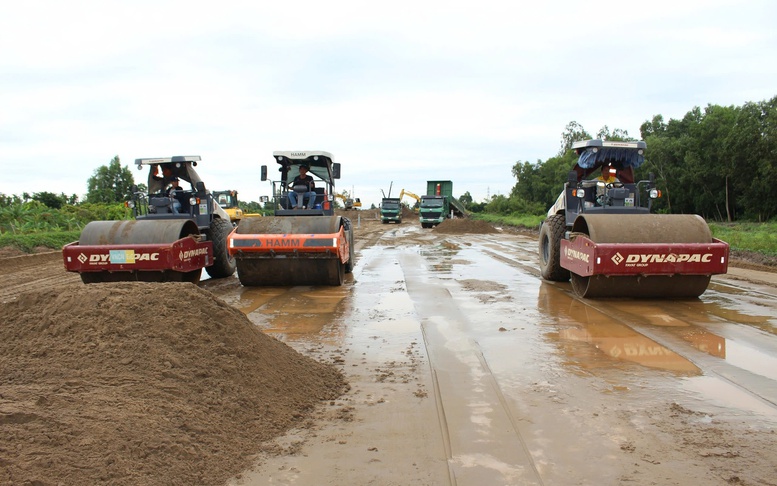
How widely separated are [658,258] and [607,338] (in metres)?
2.30

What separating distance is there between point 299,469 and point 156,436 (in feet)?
2.77

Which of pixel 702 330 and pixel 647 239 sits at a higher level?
pixel 647 239

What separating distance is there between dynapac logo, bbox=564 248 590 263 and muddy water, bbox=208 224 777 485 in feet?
2.24

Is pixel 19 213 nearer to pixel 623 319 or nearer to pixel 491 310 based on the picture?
pixel 491 310

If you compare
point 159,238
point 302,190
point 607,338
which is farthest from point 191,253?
point 607,338

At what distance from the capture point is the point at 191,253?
396 inches

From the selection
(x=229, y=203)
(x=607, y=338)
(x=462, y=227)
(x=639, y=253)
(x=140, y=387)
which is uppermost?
(x=229, y=203)

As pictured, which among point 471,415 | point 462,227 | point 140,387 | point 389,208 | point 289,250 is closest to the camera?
point 140,387

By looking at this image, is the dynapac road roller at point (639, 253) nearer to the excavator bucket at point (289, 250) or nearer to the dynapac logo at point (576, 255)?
the dynapac logo at point (576, 255)

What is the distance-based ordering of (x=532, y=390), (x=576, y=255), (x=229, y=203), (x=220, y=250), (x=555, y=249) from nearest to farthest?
(x=532, y=390) → (x=576, y=255) → (x=555, y=249) → (x=220, y=250) → (x=229, y=203)

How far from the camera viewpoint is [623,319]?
7453 millimetres

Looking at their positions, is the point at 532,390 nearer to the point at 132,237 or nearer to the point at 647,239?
the point at 647,239

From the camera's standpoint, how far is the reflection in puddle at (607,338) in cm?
555

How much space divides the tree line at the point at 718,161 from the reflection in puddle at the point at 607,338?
30.9 meters
